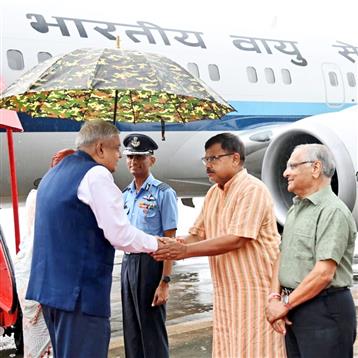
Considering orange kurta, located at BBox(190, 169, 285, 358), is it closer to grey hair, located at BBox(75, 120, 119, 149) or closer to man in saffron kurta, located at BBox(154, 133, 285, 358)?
man in saffron kurta, located at BBox(154, 133, 285, 358)

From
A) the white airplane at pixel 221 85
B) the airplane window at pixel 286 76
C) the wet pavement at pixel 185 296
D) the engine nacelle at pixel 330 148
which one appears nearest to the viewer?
the engine nacelle at pixel 330 148

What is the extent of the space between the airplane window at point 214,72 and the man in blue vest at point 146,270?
4.86 metres

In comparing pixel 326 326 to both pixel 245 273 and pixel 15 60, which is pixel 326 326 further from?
pixel 15 60

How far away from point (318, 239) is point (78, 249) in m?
1.02

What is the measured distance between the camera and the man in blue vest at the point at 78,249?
10.4ft

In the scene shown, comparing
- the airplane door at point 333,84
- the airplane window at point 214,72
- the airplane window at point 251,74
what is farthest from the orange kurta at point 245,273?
the airplane door at point 333,84

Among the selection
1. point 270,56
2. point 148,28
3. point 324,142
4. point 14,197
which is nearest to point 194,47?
point 148,28

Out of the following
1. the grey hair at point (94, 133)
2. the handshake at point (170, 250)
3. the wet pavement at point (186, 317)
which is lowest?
the wet pavement at point (186, 317)

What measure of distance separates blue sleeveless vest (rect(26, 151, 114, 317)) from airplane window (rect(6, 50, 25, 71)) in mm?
4667

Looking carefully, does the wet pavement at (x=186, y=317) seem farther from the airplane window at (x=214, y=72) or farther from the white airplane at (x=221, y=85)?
the airplane window at (x=214, y=72)

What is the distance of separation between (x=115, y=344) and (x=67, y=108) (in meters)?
1.78

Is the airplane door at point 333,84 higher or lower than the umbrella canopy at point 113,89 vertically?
higher

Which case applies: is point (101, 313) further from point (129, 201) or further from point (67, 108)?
point (67, 108)

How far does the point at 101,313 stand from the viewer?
328cm
